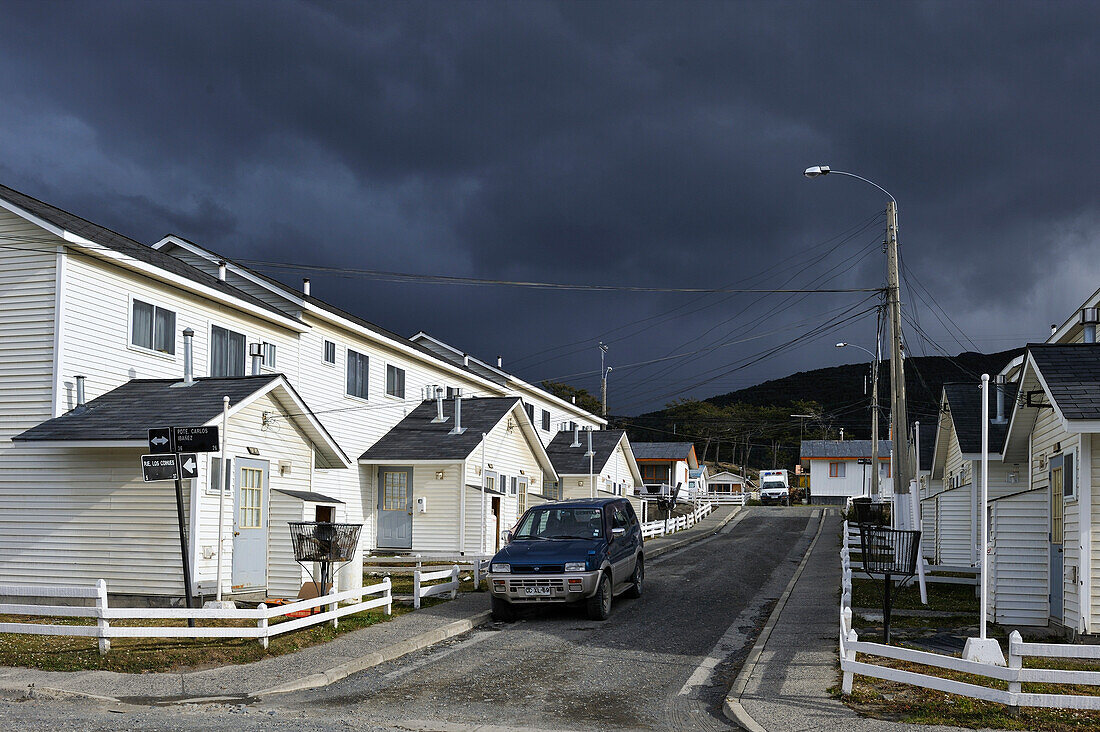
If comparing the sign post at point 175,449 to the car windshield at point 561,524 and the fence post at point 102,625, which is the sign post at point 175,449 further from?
the car windshield at point 561,524

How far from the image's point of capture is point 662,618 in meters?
16.0

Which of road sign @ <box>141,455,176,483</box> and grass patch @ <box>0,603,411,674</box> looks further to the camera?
road sign @ <box>141,455,176,483</box>

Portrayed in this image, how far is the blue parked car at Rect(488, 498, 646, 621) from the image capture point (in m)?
15.3

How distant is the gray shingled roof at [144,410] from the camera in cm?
1619

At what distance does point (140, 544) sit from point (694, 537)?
24774 mm

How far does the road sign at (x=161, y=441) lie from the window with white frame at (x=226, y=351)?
9.57 meters

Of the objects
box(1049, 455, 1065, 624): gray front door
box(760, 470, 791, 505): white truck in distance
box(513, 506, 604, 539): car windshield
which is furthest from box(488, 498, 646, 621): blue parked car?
box(760, 470, 791, 505): white truck in distance

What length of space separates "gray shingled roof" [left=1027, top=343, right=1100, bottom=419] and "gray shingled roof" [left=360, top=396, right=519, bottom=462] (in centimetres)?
1711

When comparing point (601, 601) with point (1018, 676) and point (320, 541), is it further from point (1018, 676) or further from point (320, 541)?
point (1018, 676)

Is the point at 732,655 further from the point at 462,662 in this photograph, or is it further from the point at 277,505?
the point at 277,505

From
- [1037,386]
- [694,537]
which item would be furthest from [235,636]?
[694,537]

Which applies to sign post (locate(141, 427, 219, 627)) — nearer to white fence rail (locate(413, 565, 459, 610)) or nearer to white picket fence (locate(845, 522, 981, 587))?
white fence rail (locate(413, 565, 459, 610))

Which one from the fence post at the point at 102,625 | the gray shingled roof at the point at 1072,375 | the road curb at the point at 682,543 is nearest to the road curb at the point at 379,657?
the fence post at the point at 102,625

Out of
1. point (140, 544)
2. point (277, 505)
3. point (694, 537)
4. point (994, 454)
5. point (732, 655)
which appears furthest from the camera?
point (694, 537)
